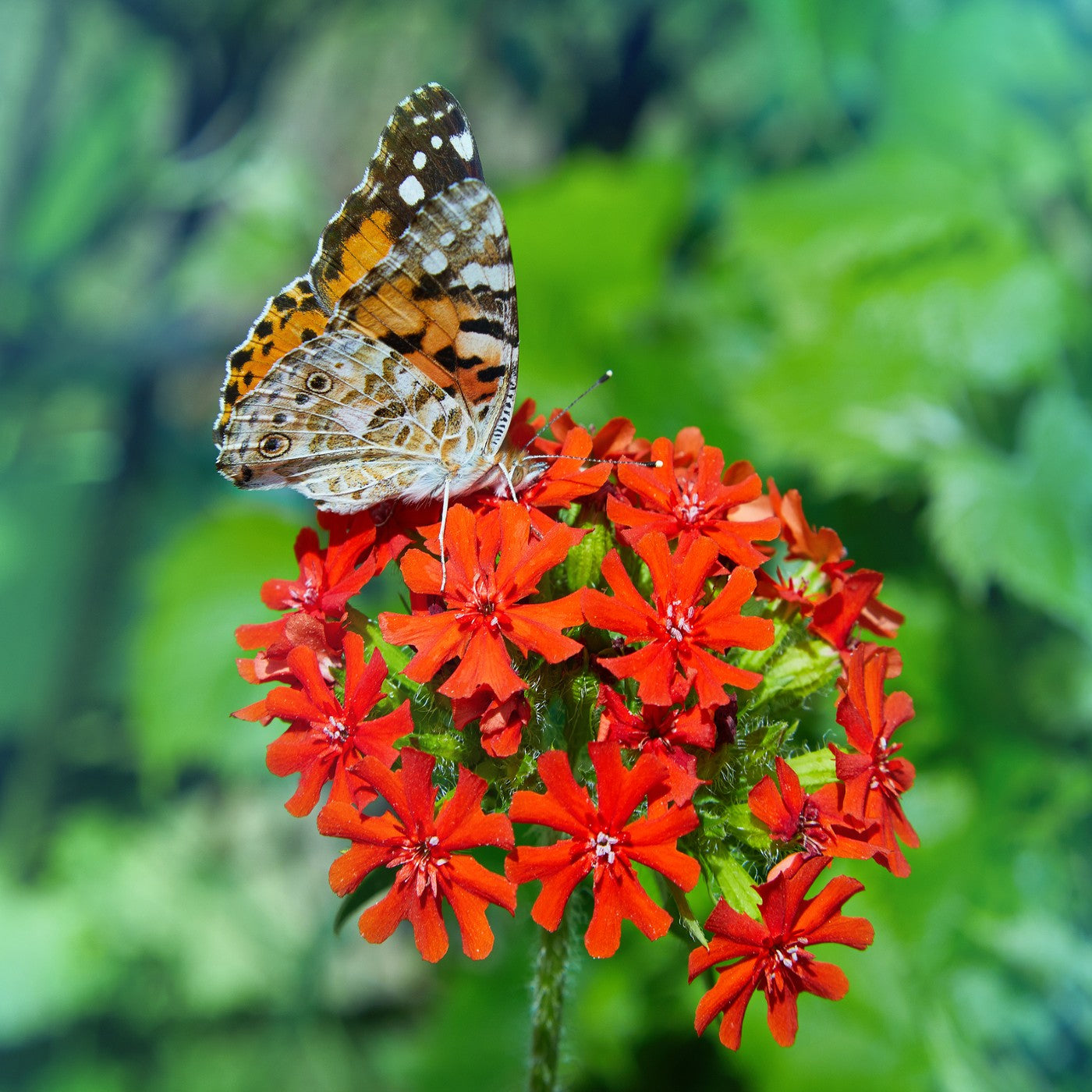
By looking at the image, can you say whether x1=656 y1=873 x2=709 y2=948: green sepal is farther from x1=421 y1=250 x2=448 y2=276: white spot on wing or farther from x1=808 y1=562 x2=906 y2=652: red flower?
x1=421 y1=250 x2=448 y2=276: white spot on wing

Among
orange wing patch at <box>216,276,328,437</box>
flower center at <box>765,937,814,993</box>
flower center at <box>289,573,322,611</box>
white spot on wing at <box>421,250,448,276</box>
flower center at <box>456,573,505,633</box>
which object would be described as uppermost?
white spot on wing at <box>421,250,448,276</box>

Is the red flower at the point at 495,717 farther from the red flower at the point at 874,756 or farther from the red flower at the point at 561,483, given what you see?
the red flower at the point at 874,756

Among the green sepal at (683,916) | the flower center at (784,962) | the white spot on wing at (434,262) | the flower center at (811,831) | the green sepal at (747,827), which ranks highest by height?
the white spot on wing at (434,262)

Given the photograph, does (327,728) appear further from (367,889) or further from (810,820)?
(810,820)

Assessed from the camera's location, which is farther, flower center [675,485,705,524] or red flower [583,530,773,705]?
flower center [675,485,705,524]

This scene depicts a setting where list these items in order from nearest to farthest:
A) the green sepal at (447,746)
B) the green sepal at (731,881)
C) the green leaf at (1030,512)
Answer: the green sepal at (731,881), the green sepal at (447,746), the green leaf at (1030,512)

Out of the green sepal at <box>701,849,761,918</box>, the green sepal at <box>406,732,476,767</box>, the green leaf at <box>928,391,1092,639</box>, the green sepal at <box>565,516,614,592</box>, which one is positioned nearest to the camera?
the green sepal at <box>701,849,761,918</box>

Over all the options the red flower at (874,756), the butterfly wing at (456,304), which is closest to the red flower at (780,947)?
the red flower at (874,756)

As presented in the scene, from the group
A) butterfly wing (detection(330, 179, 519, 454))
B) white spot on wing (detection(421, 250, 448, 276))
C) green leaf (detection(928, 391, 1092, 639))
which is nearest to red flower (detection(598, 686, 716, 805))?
butterfly wing (detection(330, 179, 519, 454))
